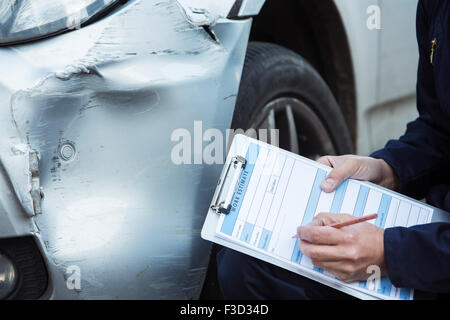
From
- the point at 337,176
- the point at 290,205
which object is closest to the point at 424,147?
the point at 337,176

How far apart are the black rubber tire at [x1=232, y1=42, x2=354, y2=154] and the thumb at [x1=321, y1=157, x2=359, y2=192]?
289 millimetres

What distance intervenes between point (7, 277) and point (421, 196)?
95cm

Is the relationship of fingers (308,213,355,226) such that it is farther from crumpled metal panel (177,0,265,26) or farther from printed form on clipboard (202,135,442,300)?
crumpled metal panel (177,0,265,26)

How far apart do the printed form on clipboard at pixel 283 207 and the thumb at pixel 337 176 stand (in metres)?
0.01

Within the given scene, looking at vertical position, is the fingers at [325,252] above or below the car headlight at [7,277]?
above

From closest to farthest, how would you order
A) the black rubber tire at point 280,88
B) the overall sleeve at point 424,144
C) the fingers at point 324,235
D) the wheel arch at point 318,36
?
1. the fingers at point 324,235
2. the overall sleeve at point 424,144
3. the black rubber tire at point 280,88
4. the wheel arch at point 318,36

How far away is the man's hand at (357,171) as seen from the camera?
123 centimetres

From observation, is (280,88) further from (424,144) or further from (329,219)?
(329,219)

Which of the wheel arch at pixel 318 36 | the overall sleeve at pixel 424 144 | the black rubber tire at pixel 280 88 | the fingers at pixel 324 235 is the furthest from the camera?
the wheel arch at pixel 318 36

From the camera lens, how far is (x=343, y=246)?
1117 millimetres

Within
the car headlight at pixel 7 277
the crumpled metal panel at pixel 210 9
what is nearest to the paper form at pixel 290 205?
the crumpled metal panel at pixel 210 9

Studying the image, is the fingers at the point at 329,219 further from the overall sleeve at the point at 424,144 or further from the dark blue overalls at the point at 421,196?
the overall sleeve at the point at 424,144
